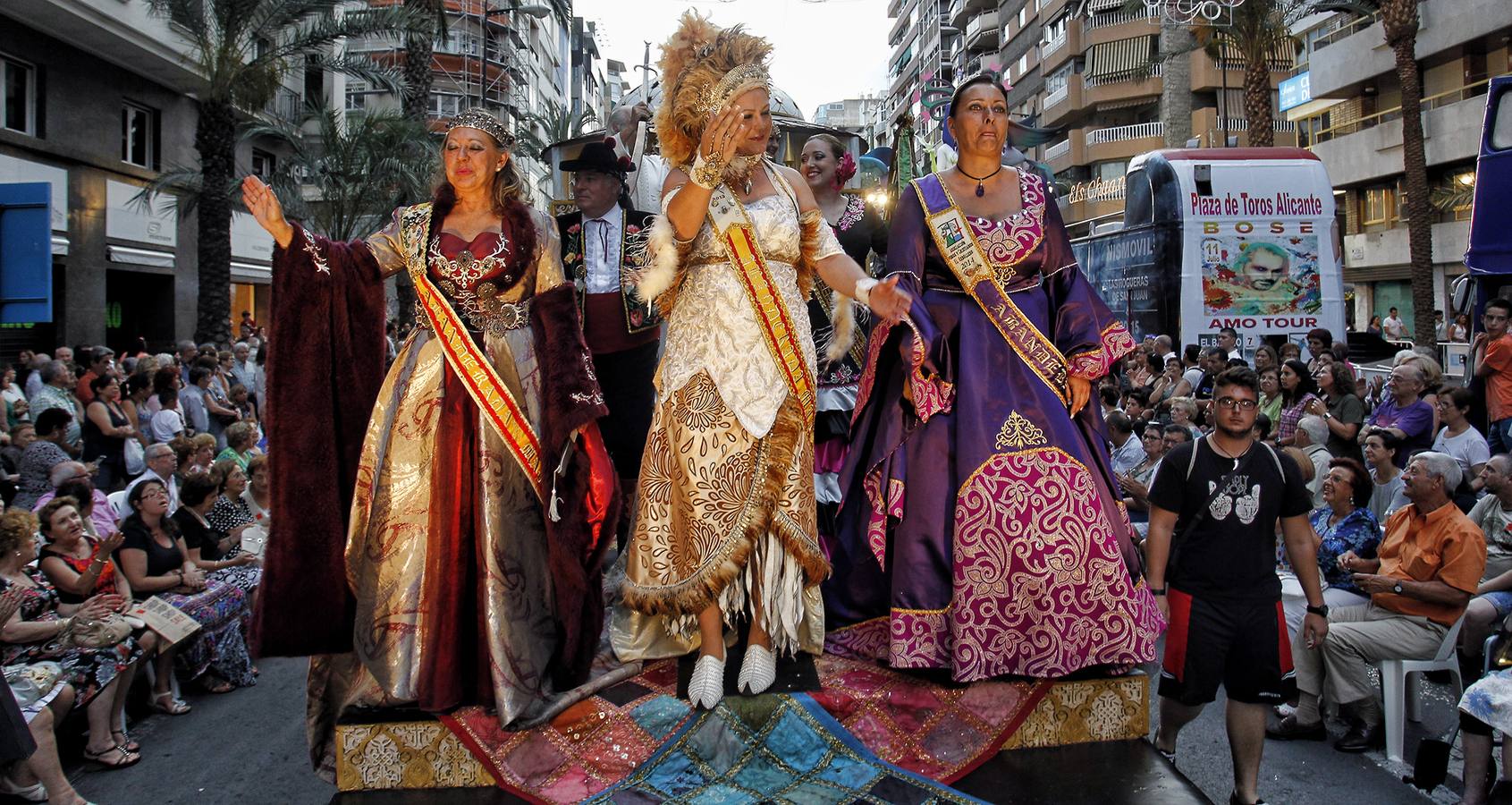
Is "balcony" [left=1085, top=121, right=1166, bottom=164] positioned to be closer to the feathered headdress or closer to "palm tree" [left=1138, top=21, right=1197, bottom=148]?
"palm tree" [left=1138, top=21, right=1197, bottom=148]

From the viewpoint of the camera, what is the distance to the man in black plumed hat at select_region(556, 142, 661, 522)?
5176mm

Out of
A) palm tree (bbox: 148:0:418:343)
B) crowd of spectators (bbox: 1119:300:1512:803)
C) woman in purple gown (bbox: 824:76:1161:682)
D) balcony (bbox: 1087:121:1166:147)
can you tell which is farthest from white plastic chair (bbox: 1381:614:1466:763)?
balcony (bbox: 1087:121:1166:147)

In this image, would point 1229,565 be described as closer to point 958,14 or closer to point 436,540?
point 436,540

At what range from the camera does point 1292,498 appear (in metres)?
4.45

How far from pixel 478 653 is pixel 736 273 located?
60.4 inches

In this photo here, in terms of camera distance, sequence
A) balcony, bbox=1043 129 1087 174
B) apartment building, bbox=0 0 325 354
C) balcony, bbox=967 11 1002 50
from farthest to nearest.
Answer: balcony, bbox=967 11 1002 50, balcony, bbox=1043 129 1087 174, apartment building, bbox=0 0 325 354

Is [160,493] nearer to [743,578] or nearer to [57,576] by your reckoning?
[57,576]

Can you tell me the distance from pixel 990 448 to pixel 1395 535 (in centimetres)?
313

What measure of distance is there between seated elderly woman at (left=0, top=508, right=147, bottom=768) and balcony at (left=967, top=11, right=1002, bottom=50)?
179 feet

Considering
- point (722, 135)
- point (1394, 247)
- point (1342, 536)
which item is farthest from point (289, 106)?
point (722, 135)

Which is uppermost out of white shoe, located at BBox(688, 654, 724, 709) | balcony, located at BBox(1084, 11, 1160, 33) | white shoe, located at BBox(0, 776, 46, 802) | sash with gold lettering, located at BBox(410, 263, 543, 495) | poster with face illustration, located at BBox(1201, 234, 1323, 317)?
balcony, located at BBox(1084, 11, 1160, 33)

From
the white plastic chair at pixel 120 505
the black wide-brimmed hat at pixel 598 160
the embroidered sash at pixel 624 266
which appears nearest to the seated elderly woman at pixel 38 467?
the white plastic chair at pixel 120 505

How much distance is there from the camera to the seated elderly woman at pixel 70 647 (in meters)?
5.11

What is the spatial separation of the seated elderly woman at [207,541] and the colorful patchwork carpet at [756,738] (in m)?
4.01
